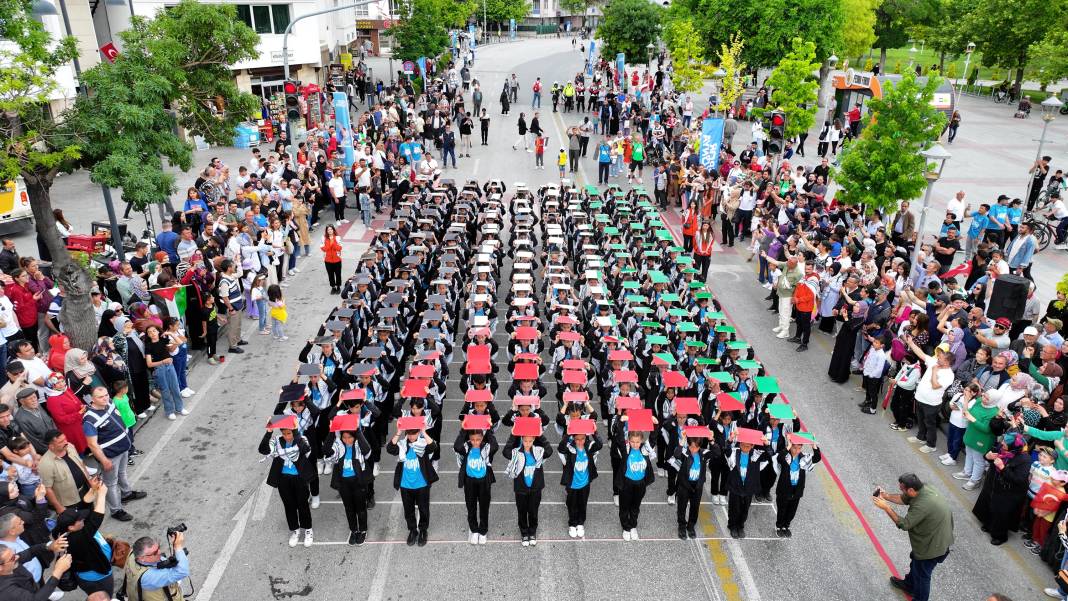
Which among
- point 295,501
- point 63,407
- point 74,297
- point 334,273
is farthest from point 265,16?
point 295,501

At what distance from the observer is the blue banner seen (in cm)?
2391

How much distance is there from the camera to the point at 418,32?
146 feet

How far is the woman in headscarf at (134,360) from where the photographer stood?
11031mm

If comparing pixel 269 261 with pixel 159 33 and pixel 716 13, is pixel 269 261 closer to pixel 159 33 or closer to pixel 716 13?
pixel 159 33

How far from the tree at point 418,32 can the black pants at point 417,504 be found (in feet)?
131

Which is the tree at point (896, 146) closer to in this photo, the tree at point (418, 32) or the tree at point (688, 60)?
the tree at point (688, 60)

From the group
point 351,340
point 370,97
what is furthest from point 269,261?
point 370,97

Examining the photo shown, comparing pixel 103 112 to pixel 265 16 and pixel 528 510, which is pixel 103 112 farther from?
pixel 265 16

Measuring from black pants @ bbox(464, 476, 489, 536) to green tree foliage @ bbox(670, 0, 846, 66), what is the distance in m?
34.9

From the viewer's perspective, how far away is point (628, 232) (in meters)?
17.3

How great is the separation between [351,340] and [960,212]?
16.0 metres

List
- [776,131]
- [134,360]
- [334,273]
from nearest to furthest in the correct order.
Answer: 1. [134,360]
2. [334,273]
3. [776,131]

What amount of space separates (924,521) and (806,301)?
277 inches

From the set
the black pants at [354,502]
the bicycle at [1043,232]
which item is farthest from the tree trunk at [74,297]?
the bicycle at [1043,232]
